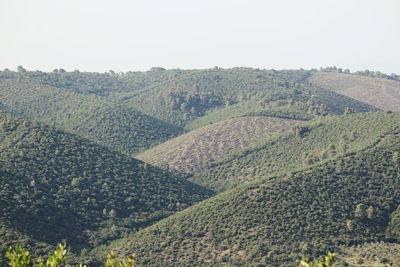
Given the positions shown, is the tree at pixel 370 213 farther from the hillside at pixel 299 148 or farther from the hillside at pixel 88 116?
the hillside at pixel 88 116

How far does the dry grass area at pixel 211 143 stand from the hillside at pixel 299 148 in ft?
13.7

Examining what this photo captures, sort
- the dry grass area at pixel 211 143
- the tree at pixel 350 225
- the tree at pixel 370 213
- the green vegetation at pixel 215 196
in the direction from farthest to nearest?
the dry grass area at pixel 211 143 → the tree at pixel 370 213 → the tree at pixel 350 225 → the green vegetation at pixel 215 196

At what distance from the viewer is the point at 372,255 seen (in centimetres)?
7419

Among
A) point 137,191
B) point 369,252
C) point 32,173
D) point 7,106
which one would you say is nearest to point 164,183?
point 137,191

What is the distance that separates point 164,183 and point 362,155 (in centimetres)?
3416

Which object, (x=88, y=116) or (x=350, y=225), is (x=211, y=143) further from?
(x=350, y=225)

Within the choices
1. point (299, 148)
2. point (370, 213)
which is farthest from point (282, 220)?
point (299, 148)

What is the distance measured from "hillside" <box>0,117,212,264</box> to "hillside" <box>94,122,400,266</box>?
644 cm

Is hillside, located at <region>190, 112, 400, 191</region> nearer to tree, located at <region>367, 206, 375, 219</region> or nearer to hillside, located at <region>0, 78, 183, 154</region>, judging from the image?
tree, located at <region>367, 206, 375, 219</region>

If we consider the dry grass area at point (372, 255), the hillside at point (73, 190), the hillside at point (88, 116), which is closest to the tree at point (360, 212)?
the dry grass area at point (372, 255)

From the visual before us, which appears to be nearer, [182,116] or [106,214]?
[106,214]

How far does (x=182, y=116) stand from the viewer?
193 metres

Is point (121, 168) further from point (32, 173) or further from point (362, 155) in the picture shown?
point (362, 155)

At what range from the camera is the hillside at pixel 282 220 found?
3029 inches
